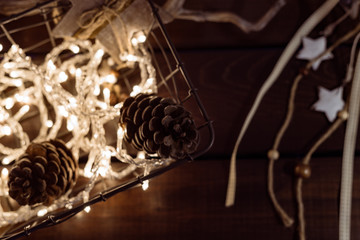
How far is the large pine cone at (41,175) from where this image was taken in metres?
0.50

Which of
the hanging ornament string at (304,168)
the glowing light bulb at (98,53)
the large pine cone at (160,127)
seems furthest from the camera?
the hanging ornament string at (304,168)

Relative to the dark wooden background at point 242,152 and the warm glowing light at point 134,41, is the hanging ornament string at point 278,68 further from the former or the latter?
the warm glowing light at point 134,41

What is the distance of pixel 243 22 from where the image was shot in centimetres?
72

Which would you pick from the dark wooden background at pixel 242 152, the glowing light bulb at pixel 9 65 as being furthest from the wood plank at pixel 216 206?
the glowing light bulb at pixel 9 65

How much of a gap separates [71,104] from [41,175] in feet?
0.35

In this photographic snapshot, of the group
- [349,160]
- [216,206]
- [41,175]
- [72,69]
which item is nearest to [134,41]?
[72,69]

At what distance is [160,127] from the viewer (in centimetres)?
49

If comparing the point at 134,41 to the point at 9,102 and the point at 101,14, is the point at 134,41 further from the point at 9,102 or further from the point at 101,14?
the point at 9,102

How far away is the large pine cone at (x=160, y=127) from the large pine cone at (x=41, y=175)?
11 cm

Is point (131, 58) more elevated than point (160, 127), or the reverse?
point (131, 58)

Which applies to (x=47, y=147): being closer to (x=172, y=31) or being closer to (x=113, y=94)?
(x=113, y=94)

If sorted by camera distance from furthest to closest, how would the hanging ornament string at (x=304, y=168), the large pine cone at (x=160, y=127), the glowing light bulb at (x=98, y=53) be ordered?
1. the hanging ornament string at (x=304, y=168)
2. the glowing light bulb at (x=98, y=53)
3. the large pine cone at (x=160, y=127)

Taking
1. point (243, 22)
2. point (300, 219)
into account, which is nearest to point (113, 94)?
point (243, 22)

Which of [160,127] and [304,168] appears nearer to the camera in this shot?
[160,127]
